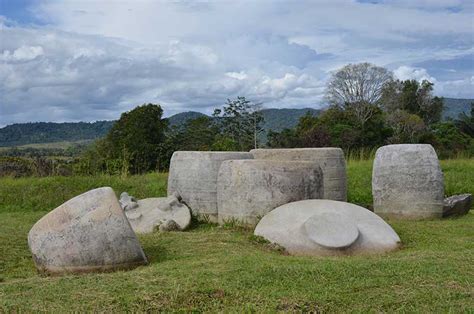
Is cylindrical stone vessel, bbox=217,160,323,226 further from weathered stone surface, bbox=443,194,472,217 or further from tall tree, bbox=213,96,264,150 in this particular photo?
tall tree, bbox=213,96,264,150

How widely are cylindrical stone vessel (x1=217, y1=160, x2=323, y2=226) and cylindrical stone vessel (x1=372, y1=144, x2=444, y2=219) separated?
2245 millimetres

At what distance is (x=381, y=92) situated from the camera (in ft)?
163

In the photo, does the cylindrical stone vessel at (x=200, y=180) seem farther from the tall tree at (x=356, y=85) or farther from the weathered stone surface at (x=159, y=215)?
the tall tree at (x=356, y=85)

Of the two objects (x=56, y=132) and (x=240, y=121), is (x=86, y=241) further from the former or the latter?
(x=56, y=132)

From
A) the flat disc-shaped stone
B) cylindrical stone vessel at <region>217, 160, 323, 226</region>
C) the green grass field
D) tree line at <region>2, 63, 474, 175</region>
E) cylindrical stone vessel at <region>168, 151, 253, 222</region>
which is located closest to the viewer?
the green grass field

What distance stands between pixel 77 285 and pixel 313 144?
23472mm

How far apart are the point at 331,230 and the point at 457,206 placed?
5.03 metres

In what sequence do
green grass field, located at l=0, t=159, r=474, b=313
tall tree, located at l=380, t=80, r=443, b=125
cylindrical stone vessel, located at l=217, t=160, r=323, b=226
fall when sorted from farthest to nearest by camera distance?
1. tall tree, located at l=380, t=80, r=443, b=125
2. cylindrical stone vessel, located at l=217, t=160, r=323, b=226
3. green grass field, located at l=0, t=159, r=474, b=313

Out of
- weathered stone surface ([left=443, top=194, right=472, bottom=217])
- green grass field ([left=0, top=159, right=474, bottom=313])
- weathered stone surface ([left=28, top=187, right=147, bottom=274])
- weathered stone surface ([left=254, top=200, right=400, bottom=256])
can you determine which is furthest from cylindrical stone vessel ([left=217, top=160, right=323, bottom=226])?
weathered stone surface ([left=443, top=194, right=472, bottom=217])

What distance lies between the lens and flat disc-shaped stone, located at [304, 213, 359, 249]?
813cm

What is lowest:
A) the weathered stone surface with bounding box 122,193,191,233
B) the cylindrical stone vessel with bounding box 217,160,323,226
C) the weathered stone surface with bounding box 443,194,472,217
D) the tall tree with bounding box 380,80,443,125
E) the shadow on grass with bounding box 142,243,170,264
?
the weathered stone surface with bounding box 443,194,472,217

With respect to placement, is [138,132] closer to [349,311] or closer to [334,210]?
[334,210]

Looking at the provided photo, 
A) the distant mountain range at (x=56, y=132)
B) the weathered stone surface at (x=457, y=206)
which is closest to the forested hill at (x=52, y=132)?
the distant mountain range at (x=56, y=132)

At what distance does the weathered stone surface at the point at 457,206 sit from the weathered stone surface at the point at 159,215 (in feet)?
17.2
